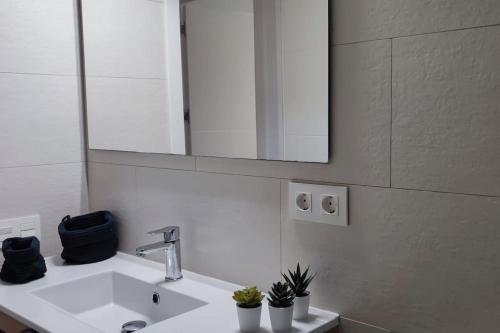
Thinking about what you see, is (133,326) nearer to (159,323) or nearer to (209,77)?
(159,323)

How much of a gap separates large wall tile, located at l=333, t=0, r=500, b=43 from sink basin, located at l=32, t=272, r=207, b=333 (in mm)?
862

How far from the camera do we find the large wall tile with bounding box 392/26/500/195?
3.27 feet

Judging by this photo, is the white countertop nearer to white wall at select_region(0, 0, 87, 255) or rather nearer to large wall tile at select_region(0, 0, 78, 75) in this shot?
white wall at select_region(0, 0, 87, 255)

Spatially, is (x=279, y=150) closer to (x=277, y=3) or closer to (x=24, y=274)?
(x=277, y=3)

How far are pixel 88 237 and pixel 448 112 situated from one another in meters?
1.24

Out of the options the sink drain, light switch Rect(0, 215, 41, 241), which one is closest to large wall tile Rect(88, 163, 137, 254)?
light switch Rect(0, 215, 41, 241)

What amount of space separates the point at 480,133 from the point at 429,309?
Answer: 0.39 m

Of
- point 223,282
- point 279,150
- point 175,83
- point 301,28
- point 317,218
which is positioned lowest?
point 223,282

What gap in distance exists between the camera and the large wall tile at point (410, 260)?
40.5 inches

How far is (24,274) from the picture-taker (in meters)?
1.58

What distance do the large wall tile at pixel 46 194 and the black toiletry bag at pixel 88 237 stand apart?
10 cm

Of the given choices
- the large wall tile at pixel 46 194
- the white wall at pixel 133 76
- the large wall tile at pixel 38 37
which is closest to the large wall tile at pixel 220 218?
the white wall at pixel 133 76

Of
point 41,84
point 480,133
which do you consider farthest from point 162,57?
point 480,133

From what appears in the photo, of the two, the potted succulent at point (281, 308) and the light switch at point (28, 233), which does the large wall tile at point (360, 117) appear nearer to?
the potted succulent at point (281, 308)
